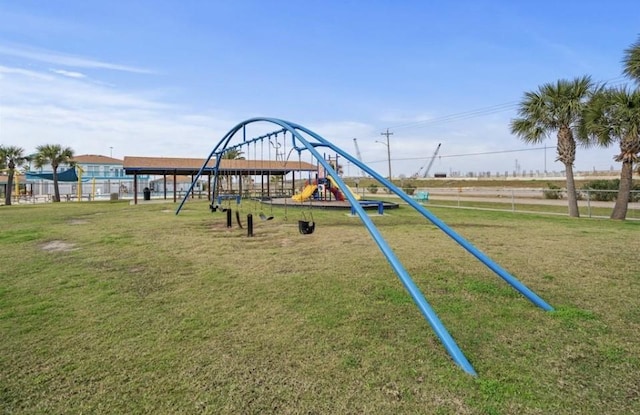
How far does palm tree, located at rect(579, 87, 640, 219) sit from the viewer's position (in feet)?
45.3

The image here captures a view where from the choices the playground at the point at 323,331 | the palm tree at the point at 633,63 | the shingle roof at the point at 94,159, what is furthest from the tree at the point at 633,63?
the shingle roof at the point at 94,159

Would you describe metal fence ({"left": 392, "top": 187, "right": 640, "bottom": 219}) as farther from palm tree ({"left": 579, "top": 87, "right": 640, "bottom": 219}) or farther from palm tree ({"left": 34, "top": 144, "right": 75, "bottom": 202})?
palm tree ({"left": 34, "top": 144, "right": 75, "bottom": 202})

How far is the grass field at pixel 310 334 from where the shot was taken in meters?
2.68

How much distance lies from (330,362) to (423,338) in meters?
1.02

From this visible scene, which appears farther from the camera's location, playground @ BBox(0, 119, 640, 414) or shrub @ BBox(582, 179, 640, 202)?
shrub @ BBox(582, 179, 640, 202)

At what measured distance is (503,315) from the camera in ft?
14.1

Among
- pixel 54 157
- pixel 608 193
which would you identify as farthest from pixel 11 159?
pixel 608 193

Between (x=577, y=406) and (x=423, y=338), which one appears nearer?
(x=577, y=406)

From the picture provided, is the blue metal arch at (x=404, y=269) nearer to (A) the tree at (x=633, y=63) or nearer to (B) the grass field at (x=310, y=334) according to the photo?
(B) the grass field at (x=310, y=334)

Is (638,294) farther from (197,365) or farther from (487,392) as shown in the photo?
(197,365)

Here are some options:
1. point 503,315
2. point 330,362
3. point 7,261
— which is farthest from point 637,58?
point 7,261

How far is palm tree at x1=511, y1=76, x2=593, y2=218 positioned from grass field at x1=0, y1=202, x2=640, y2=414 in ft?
34.0

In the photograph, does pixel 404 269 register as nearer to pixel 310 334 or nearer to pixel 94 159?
pixel 310 334

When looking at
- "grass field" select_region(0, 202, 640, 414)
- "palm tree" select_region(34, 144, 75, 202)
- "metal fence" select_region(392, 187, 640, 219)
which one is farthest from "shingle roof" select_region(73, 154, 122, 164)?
"grass field" select_region(0, 202, 640, 414)
